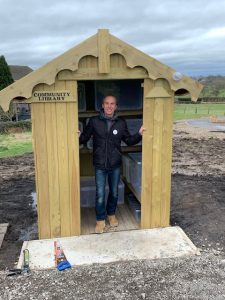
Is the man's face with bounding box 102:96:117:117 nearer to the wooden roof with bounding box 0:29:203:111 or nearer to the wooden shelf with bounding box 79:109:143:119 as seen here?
the wooden roof with bounding box 0:29:203:111

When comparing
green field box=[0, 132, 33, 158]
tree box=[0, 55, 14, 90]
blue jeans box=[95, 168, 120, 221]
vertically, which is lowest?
green field box=[0, 132, 33, 158]

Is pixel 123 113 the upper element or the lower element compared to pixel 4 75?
lower

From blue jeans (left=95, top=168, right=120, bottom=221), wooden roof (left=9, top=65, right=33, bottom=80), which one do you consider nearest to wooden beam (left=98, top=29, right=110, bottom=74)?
blue jeans (left=95, top=168, right=120, bottom=221)

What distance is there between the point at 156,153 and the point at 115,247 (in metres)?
1.51

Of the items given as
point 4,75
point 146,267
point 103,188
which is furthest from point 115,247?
point 4,75

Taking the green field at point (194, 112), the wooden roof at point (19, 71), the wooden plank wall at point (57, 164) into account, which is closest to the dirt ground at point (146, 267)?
the wooden plank wall at point (57, 164)

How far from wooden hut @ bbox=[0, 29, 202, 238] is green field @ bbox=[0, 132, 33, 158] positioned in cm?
913

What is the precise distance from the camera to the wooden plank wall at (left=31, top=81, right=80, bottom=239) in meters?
4.85

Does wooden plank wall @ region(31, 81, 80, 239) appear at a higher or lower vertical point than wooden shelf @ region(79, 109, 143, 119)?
lower

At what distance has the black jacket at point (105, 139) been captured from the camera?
16.7ft

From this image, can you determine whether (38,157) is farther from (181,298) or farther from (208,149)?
(208,149)

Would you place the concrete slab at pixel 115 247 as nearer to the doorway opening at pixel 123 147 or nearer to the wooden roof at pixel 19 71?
the doorway opening at pixel 123 147

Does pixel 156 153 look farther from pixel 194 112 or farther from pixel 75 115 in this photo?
pixel 194 112

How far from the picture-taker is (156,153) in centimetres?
524
